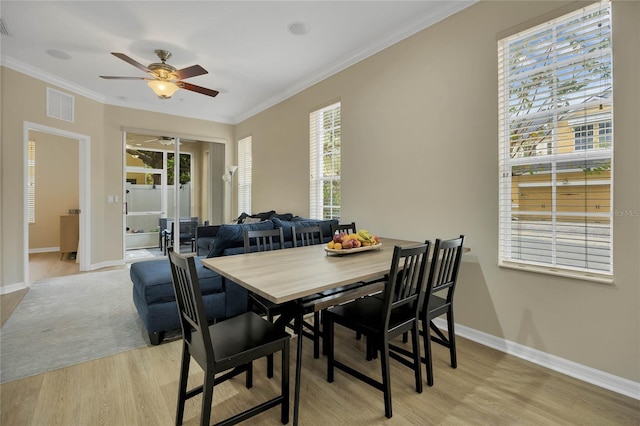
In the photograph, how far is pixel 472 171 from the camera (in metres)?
2.68

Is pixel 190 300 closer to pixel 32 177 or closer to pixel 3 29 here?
pixel 3 29

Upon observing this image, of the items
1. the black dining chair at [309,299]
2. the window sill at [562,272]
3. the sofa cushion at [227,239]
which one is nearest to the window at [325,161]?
the black dining chair at [309,299]

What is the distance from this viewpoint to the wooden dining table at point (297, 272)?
1.46m

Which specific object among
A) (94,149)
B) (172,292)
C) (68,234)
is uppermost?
(94,149)

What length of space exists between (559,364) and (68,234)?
7912 millimetres

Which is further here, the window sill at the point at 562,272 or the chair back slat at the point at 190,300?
the window sill at the point at 562,272

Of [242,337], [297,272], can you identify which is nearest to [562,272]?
[297,272]

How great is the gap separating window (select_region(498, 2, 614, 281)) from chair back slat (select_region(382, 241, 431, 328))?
1.07 metres

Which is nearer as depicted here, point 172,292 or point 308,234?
point 172,292

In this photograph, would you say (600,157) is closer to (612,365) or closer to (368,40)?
(612,365)

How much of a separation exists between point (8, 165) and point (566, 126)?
6205 millimetres

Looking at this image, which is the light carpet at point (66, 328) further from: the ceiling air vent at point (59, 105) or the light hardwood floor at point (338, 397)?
the ceiling air vent at point (59, 105)

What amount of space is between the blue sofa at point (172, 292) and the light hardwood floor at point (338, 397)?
0.33m

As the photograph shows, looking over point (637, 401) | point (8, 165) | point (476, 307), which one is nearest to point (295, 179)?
point (476, 307)
